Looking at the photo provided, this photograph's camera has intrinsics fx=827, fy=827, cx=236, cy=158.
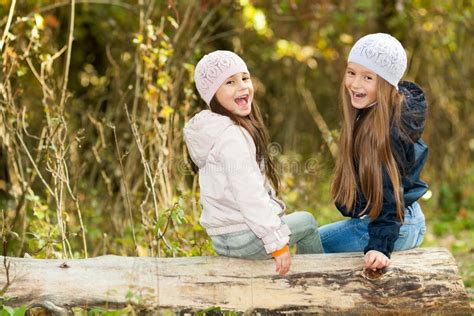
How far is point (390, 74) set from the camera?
4.37 m

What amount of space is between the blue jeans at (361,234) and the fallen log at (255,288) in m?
0.22

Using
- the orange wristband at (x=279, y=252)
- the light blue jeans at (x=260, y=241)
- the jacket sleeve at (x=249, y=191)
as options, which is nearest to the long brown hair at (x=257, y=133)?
the jacket sleeve at (x=249, y=191)

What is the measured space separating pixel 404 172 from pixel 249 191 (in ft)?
2.76

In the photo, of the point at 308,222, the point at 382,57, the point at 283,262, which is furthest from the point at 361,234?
the point at 382,57

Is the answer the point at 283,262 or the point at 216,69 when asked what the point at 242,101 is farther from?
the point at 283,262

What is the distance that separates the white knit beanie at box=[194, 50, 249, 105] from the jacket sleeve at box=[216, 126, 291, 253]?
305mm

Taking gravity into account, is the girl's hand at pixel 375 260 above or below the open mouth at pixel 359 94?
below

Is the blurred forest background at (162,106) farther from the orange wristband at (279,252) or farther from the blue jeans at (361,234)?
the blue jeans at (361,234)

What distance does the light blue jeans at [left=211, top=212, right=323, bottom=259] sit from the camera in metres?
4.29

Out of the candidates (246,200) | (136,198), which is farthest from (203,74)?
(136,198)

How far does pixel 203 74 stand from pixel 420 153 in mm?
1242

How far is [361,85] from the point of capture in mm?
4434

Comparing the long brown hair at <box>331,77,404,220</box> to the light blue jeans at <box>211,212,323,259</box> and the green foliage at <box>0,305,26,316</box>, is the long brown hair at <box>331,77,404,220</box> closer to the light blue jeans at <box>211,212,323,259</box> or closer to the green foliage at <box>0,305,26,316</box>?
the light blue jeans at <box>211,212,323,259</box>

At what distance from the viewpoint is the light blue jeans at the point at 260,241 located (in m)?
4.29
